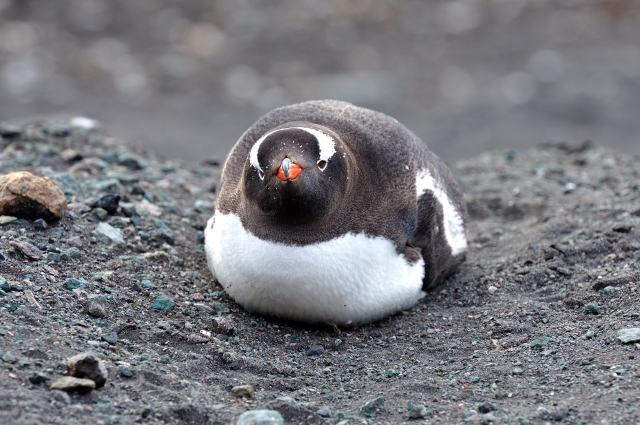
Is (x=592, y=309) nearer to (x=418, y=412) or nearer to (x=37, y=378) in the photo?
(x=418, y=412)

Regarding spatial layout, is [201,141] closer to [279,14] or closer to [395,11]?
[279,14]

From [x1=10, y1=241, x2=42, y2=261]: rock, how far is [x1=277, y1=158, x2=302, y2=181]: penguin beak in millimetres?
1844

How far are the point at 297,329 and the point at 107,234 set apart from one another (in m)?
1.73

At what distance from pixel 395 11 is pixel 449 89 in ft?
14.4

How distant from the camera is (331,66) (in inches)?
707

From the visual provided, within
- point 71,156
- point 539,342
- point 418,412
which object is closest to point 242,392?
point 418,412

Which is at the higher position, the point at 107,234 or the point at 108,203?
the point at 108,203

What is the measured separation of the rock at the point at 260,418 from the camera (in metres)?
4.00

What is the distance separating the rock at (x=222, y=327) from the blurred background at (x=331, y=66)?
8442 millimetres

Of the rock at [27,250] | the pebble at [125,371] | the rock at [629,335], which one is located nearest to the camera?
the pebble at [125,371]

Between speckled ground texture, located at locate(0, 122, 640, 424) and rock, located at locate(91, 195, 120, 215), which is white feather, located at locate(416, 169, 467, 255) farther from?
rock, located at locate(91, 195, 120, 215)

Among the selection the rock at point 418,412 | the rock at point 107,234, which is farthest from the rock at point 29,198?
the rock at point 418,412

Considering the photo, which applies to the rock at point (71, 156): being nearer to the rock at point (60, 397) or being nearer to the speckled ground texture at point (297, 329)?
the speckled ground texture at point (297, 329)

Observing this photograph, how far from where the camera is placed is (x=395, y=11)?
20719mm
